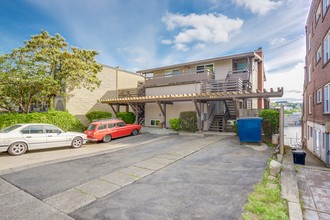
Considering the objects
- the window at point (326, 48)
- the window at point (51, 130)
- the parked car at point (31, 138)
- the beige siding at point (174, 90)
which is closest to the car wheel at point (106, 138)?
the parked car at point (31, 138)

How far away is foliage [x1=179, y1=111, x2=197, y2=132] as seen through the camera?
15.3 metres

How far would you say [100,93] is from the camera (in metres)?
20.1

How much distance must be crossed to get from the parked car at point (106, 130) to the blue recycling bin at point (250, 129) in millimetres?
9151

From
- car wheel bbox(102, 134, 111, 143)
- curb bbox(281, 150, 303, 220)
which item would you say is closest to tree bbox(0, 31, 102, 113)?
car wheel bbox(102, 134, 111, 143)

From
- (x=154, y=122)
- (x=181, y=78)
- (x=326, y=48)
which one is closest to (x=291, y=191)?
(x=326, y=48)

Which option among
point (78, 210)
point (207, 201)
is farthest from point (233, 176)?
point (78, 210)

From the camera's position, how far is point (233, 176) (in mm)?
5645

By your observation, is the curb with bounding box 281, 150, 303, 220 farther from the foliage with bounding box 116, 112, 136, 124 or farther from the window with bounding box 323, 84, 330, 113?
the foliage with bounding box 116, 112, 136, 124

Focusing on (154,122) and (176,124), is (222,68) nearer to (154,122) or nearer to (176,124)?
(176,124)

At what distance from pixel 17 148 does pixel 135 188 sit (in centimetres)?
798

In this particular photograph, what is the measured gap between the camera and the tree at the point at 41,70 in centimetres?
1227

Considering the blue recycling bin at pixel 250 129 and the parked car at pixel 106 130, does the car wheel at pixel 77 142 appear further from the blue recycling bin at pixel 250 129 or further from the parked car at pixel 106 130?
the blue recycling bin at pixel 250 129

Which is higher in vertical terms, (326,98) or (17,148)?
(326,98)

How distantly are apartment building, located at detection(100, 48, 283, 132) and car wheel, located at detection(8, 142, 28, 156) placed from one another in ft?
31.3
